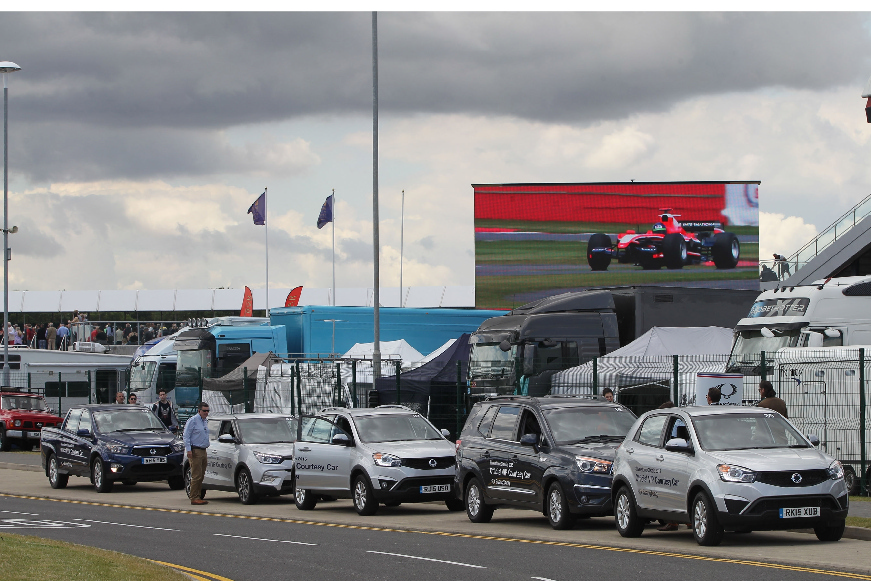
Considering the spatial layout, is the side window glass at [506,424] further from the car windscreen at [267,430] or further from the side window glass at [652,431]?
the car windscreen at [267,430]

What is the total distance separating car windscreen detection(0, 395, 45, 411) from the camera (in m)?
39.4

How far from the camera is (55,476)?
88.9ft

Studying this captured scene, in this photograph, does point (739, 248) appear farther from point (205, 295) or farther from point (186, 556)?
point (186, 556)

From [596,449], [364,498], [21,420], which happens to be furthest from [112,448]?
[21,420]

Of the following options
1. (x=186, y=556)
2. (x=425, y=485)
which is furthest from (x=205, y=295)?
(x=186, y=556)

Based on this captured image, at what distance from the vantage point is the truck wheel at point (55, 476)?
88.6 feet

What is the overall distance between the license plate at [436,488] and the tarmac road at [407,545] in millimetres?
407

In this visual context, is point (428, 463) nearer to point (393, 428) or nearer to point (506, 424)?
point (393, 428)

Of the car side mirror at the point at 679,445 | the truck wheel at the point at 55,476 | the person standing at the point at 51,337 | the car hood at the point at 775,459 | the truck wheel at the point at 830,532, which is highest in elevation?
the person standing at the point at 51,337

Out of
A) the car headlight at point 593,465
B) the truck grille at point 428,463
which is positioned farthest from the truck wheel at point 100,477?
the car headlight at point 593,465

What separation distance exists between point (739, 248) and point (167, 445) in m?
35.8

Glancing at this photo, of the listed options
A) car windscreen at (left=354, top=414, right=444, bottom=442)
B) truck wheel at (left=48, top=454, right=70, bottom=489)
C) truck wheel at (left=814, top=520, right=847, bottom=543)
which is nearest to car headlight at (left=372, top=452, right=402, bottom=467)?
car windscreen at (left=354, top=414, right=444, bottom=442)

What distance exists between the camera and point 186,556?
1438 centimetres

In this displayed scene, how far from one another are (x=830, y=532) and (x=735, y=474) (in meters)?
1.53
